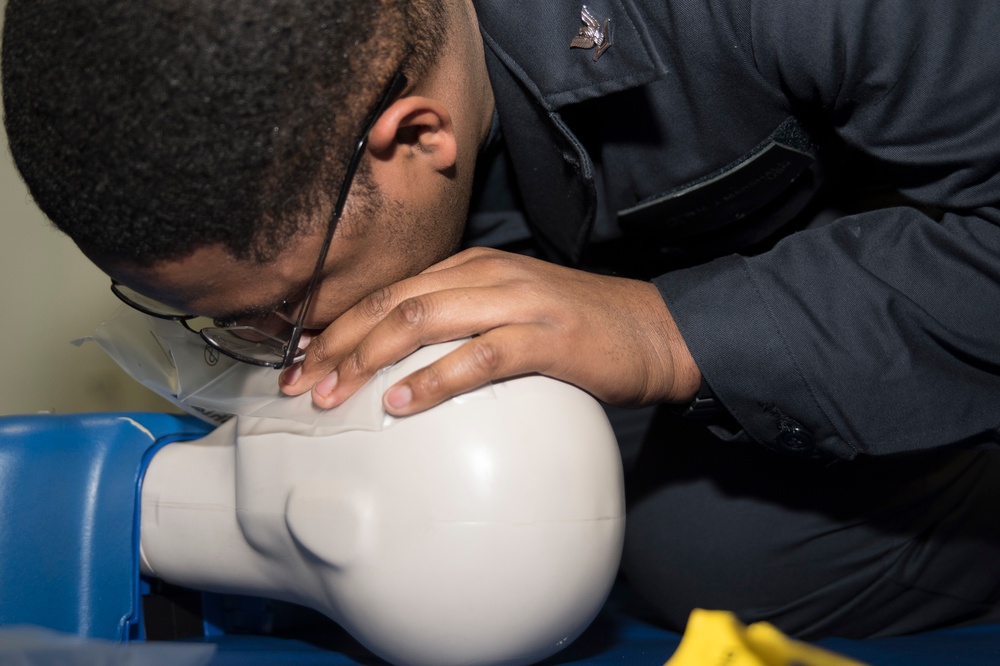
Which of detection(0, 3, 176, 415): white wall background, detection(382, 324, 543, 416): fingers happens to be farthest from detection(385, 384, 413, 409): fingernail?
detection(0, 3, 176, 415): white wall background

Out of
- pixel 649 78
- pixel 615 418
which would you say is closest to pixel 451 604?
pixel 649 78

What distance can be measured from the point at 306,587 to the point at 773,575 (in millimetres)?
457

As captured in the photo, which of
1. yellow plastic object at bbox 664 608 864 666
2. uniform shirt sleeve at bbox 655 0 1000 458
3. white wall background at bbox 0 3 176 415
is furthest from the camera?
white wall background at bbox 0 3 176 415

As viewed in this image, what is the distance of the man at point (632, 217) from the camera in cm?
50

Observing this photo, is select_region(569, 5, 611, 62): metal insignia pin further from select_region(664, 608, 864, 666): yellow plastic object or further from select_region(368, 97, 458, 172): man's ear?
select_region(664, 608, 864, 666): yellow plastic object

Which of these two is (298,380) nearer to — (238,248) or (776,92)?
(238,248)

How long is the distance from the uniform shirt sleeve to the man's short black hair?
0.91ft

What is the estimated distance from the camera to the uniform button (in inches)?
25.7

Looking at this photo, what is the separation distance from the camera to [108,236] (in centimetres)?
52

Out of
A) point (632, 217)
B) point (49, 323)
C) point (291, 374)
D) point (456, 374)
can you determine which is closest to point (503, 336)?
point (456, 374)

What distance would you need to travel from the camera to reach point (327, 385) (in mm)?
577

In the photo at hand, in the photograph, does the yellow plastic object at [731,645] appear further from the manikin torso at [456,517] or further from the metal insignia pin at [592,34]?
the metal insignia pin at [592,34]

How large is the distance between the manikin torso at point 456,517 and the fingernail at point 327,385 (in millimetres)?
13

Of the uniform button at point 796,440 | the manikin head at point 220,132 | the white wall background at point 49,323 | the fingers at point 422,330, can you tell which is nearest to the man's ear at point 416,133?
the manikin head at point 220,132
